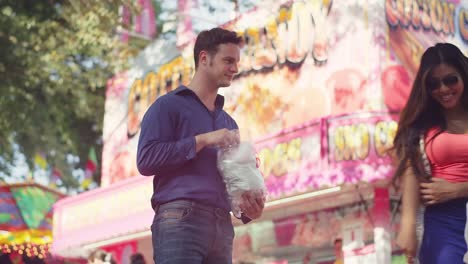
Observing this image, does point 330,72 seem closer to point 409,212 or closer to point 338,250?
point 338,250

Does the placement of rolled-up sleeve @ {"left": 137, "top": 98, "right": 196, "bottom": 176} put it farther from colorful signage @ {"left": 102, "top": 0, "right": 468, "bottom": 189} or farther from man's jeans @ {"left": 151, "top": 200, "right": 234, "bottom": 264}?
colorful signage @ {"left": 102, "top": 0, "right": 468, "bottom": 189}

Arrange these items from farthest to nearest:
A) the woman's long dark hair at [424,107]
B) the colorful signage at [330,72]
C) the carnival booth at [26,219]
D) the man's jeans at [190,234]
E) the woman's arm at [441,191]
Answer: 1. the carnival booth at [26,219]
2. the colorful signage at [330,72]
3. the woman's long dark hair at [424,107]
4. the woman's arm at [441,191]
5. the man's jeans at [190,234]

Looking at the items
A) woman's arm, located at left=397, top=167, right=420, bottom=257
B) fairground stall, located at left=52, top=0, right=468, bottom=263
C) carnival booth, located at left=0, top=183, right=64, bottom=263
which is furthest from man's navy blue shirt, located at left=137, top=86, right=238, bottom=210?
carnival booth, located at left=0, top=183, right=64, bottom=263

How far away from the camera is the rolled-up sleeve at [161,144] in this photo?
3297mm

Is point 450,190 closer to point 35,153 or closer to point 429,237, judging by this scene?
point 429,237

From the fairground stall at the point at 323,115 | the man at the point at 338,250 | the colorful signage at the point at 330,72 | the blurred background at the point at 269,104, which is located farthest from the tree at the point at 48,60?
the man at the point at 338,250

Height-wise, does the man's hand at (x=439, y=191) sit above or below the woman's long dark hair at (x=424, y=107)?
below

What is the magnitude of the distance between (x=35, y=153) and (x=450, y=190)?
1427cm

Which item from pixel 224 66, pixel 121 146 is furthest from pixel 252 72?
pixel 224 66

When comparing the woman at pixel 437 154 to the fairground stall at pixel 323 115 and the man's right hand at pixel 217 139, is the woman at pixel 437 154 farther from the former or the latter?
the fairground stall at pixel 323 115

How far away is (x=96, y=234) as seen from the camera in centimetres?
1542

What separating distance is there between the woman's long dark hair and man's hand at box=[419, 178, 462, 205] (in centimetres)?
15

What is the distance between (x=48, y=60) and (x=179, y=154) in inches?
418

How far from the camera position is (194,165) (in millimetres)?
3381
